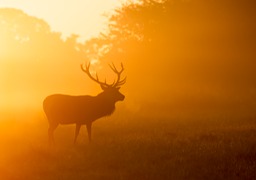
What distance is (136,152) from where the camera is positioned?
15.0 meters

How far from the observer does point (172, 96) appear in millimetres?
33219

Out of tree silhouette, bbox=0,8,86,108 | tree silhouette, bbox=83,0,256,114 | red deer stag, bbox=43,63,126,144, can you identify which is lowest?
red deer stag, bbox=43,63,126,144

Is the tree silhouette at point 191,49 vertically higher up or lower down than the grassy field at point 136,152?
higher up

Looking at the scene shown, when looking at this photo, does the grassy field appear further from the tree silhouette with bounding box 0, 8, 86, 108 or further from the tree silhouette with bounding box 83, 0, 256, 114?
the tree silhouette with bounding box 0, 8, 86, 108

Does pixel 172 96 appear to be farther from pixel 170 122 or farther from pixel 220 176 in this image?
pixel 220 176

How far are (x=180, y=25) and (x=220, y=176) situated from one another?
26323 millimetres

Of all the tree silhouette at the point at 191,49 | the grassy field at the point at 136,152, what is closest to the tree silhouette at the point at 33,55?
the tree silhouette at the point at 191,49

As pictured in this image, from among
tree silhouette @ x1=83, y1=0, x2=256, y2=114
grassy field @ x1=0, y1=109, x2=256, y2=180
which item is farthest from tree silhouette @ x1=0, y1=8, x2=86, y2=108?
grassy field @ x1=0, y1=109, x2=256, y2=180

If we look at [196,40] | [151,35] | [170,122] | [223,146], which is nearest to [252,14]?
[196,40]

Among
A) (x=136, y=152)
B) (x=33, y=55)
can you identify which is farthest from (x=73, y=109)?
(x=33, y=55)

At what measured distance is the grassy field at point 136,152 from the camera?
12273 mm

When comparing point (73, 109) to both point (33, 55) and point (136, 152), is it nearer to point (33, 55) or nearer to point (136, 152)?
point (136, 152)

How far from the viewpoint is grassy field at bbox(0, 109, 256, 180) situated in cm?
1227

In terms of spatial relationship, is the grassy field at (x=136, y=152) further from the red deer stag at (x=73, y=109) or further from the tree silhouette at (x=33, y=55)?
the tree silhouette at (x=33, y=55)
